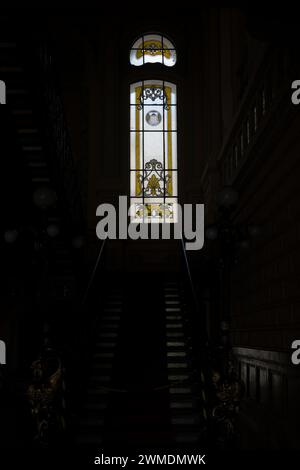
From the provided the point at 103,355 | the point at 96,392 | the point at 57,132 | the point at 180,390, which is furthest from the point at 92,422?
the point at 57,132

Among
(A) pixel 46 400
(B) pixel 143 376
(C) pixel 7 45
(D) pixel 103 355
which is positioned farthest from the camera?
(D) pixel 103 355

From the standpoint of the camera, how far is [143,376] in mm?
9594

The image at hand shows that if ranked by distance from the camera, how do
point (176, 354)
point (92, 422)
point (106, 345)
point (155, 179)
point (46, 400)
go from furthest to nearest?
1. point (155, 179)
2. point (106, 345)
3. point (176, 354)
4. point (92, 422)
5. point (46, 400)

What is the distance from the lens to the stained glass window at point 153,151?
17.0m

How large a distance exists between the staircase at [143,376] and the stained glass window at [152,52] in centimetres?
699

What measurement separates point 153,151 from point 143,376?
8.82 m

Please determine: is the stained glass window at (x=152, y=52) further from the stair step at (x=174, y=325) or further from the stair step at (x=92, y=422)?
the stair step at (x=92, y=422)

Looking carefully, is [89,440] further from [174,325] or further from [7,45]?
[7,45]

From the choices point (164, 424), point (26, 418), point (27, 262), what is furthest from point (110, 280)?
point (164, 424)

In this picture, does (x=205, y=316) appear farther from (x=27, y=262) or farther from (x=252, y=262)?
(x=252, y=262)

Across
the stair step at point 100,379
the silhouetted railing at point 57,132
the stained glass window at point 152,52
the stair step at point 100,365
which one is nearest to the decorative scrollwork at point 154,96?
the stained glass window at point 152,52

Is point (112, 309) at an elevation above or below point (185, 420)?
above

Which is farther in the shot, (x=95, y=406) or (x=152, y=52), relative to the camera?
(x=152, y=52)

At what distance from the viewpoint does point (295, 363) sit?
22.2ft
